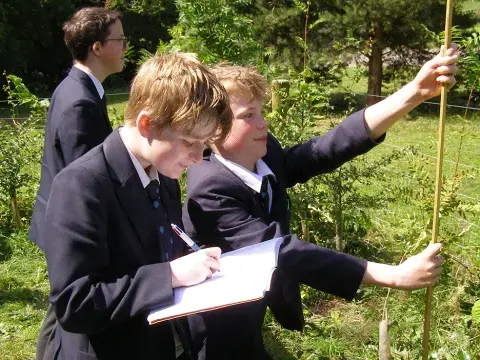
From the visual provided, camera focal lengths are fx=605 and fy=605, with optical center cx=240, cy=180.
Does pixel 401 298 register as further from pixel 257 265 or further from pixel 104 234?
pixel 104 234

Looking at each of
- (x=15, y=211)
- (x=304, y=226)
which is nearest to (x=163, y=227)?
(x=304, y=226)

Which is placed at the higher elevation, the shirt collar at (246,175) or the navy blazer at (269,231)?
the shirt collar at (246,175)

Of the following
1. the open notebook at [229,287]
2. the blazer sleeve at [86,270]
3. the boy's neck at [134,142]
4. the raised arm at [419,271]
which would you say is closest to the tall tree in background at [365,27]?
the raised arm at [419,271]

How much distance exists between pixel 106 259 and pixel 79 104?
1318 mm

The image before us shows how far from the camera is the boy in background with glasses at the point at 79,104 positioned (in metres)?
2.64

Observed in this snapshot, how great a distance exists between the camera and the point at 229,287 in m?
1.53

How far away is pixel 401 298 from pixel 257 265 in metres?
2.18

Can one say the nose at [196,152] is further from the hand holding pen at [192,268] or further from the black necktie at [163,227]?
the hand holding pen at [192,268]

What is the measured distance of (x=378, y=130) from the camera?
7.11 feet

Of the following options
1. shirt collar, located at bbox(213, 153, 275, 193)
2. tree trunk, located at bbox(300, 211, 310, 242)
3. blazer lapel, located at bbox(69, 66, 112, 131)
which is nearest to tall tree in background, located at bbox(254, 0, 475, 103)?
tree trunk, located at bbox(300, 211, 310, 242)

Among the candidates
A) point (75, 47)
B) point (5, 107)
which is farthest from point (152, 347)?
point (5, 107)

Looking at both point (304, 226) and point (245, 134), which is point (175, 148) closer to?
point (245, 134)

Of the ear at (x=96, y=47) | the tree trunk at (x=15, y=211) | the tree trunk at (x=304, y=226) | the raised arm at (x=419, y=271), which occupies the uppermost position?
the ear at (x=96, y=47)

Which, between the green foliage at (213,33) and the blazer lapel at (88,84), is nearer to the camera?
the blazer lapel at (88,84)
